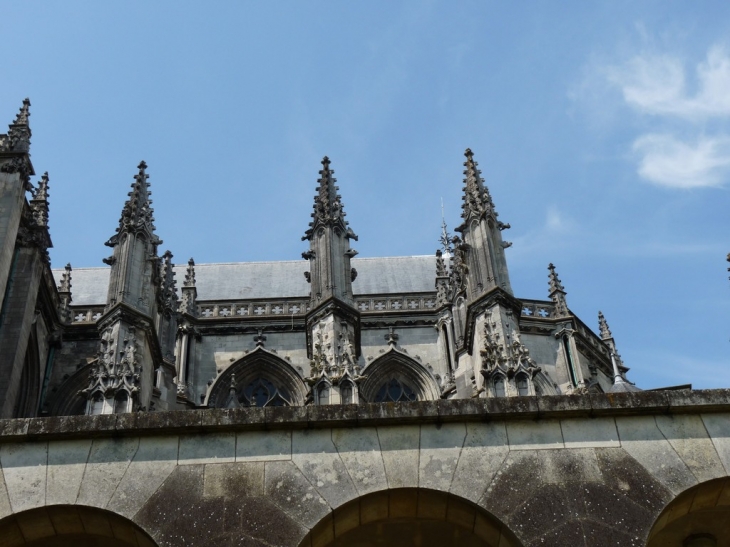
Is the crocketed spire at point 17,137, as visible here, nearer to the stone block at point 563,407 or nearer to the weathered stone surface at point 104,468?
the weathered stone surface at point 104,468

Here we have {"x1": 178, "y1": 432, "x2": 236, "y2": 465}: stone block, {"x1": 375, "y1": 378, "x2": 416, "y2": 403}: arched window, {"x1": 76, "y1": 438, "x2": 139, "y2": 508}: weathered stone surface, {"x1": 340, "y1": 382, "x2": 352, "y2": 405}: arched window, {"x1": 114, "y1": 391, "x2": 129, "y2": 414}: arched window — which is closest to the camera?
{"x1": 76, "y1": 438, "x2": 139, "y2": 508}: weathered stone surface

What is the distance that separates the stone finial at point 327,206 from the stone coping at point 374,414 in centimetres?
1484

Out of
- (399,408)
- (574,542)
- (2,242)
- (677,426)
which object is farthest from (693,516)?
(2,242)

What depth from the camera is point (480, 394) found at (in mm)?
19266

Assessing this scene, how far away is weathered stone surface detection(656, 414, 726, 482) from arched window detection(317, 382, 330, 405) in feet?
35.5

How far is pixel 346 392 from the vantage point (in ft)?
61.3

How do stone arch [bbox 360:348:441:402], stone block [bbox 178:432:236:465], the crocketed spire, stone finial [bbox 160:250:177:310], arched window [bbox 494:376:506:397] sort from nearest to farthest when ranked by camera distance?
stone block [bbox 178:432:236:465] → arched window [bbox 494:376:506:397] → the crocketed spire → stone finial [bbox 160:250:177:310] → stone arch [bbox 360:348:441:402]

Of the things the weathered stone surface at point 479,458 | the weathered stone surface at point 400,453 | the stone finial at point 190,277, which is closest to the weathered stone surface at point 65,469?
the weathered stone surface at point 400,453

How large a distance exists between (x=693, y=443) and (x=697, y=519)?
677 millimetres

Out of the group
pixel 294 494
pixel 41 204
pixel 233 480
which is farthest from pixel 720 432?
pixel 41 204

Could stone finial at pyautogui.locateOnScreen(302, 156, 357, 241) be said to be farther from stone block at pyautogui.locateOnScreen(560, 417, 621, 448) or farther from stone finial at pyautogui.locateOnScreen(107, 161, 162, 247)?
stone block at pyautogui.locateOnScreen(560, 417, 621, 448)

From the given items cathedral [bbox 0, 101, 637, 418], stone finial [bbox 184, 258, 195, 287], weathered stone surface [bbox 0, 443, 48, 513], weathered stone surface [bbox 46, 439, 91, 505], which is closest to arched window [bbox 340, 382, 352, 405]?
cathedral [bbox 0, 101, 637, 418]

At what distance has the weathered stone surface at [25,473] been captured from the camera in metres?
7.82

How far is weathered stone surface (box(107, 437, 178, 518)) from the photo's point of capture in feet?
25.6
